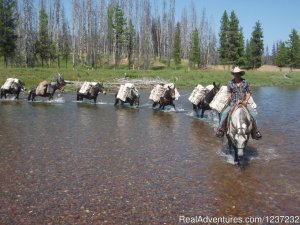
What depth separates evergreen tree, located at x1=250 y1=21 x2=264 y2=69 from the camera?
82.4m

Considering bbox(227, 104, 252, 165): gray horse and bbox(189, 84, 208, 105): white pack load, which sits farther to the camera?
bbox(189, 84, 208, 105): white pack load

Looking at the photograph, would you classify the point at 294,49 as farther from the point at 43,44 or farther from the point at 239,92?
the point at 239,92

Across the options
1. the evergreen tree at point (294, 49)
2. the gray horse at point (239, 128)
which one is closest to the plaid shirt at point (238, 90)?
the gray horse at point (239, 128)

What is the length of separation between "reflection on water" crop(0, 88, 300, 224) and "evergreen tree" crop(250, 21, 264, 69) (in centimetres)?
6801

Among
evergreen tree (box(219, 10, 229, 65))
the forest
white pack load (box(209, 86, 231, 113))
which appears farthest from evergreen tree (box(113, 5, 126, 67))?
white pack load (box(209, 86, 231, 113))

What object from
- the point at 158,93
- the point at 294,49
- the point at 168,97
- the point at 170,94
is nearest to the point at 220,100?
the point at 170,94

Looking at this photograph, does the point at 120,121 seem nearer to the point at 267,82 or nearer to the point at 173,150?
the point at 173,150

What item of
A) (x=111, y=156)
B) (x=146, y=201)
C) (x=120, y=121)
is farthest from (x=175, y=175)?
(x=120, y=121)

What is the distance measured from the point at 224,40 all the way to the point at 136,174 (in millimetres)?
78378

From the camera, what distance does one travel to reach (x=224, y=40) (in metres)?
84.2

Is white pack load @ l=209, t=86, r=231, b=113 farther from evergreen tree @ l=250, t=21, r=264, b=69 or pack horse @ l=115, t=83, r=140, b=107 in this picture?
evergreen tree @ l=250, t=21, r=264, b=69

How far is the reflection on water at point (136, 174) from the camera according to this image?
7.36 m

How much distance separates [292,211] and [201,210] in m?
1.77

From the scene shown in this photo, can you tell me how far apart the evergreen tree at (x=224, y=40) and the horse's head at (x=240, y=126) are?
71.1 m
